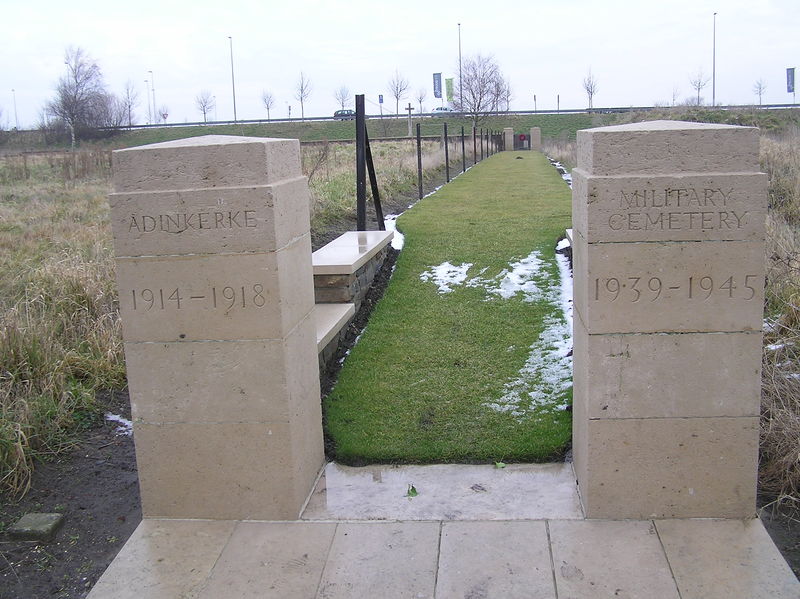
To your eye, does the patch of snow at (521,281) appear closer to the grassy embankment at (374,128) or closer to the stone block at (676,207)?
the stone block at (676,207)

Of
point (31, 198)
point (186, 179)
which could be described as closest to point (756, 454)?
point (186, 179)

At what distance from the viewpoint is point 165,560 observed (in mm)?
3621

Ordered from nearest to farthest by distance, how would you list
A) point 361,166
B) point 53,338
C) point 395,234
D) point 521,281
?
point 53,338 < point 521,281 < point 361,166 < point 395,234

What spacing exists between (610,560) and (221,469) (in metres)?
1.95

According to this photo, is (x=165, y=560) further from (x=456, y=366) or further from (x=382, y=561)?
(x=456, y=366)

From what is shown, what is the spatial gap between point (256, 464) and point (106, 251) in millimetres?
5701

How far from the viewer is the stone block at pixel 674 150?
3.43 meters

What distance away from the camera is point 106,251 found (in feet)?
→ 28.7

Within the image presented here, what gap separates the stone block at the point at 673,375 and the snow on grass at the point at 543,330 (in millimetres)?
1434

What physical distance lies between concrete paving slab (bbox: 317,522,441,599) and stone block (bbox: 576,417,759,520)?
88 cm

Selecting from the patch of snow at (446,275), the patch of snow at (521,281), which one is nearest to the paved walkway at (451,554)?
the patch of snow at (521,281)

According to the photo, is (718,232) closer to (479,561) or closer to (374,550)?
(479,561)

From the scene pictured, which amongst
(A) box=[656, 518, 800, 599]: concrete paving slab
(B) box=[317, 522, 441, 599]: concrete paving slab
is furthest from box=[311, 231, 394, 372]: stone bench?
(A) box=[656, 518, 800, 599]: concrete paving slab

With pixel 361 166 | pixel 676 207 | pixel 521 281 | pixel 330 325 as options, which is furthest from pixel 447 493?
pixel 361 166
